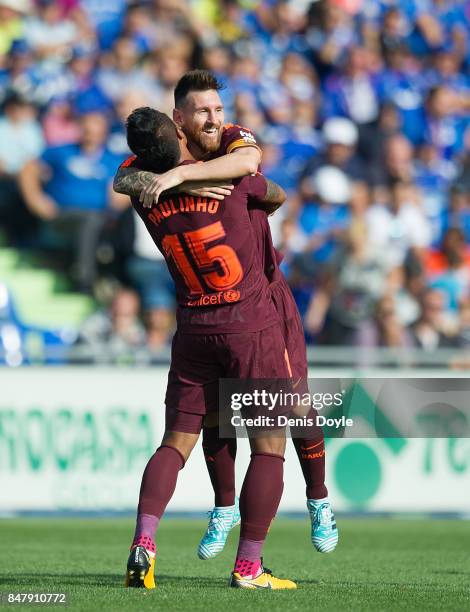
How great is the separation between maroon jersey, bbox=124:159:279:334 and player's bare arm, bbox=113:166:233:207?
4 centimetres

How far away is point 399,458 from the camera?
1145cm

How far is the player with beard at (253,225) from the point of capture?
5809mm

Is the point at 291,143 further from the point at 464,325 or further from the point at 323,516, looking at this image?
the point at 323,516

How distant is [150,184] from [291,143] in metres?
8.77

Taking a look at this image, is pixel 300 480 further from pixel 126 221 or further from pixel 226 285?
pixel 226 285

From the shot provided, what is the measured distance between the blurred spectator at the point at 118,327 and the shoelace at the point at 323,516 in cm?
531

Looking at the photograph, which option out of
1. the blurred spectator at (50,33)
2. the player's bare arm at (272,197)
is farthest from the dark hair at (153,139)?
the blurred spectator at (50,33)

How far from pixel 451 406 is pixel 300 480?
1.46 meters

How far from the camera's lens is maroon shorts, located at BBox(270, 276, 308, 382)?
650 cm

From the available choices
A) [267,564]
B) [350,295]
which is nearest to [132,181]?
[267,564]

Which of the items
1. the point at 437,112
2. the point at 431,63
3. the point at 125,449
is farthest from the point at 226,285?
the point at 431,63

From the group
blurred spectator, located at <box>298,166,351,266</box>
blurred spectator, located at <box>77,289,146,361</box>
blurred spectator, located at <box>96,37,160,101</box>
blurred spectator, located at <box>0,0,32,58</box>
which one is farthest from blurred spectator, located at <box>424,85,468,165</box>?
blurred spectator, located at <box>77,289,146,361</box>

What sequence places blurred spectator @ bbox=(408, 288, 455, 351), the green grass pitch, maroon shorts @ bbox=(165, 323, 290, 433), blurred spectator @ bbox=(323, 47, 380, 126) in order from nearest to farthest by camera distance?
1. the green grass pitch
2. maroon shorts @ bbox=(165, 323, 290, 433)
3. blurred spectator @ bbox=(408, 288, 455, 351)
4. blurred spectator @ bbox=(323, 47, 380, 126)

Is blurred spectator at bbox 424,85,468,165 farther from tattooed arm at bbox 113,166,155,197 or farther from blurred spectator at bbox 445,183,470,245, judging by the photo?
tattooed arm at bbox 113,166,155,197
